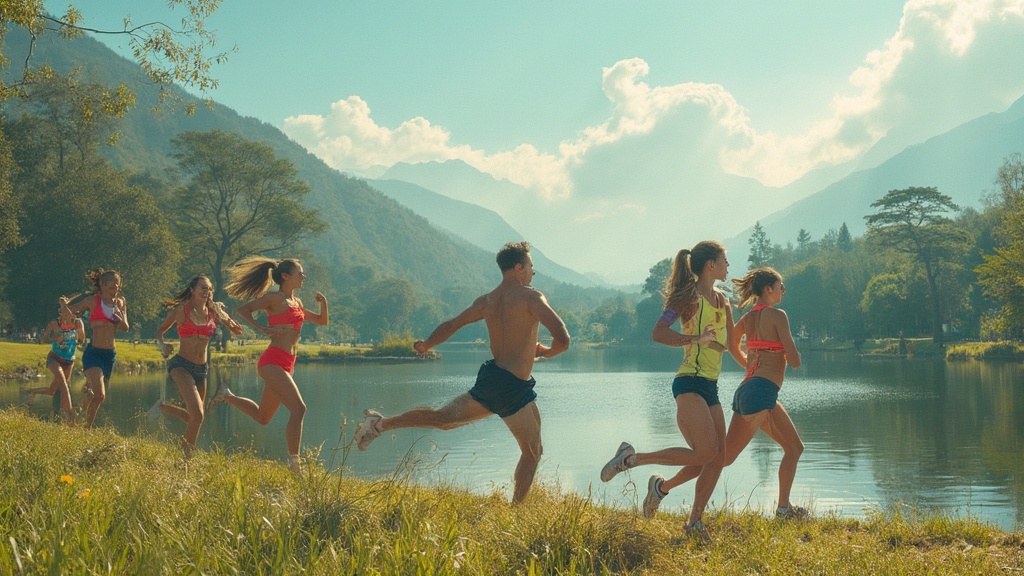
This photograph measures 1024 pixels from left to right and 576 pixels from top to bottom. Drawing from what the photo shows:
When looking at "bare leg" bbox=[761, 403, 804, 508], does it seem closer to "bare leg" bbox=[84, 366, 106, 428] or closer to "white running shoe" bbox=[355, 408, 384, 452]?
"white running shoe" bbox=[355, 408, 384, 452]

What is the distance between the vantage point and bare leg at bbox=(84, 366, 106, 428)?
37.7ft

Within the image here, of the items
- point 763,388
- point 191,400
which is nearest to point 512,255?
point 763,388

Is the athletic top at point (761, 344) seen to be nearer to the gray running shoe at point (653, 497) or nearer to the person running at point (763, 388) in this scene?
the person running at point (763, 388)

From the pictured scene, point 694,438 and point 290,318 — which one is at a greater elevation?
point 290,318

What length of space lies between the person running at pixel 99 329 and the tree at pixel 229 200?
49693mm

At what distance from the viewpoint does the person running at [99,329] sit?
11500mm

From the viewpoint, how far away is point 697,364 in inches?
247

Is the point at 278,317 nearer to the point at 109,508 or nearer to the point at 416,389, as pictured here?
the point at 109,508

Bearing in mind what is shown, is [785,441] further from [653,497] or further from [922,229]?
[922,229]

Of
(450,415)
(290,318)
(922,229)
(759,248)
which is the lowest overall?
(450,415)

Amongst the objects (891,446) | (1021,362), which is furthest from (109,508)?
(1021,362)

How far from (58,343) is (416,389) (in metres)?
23.1

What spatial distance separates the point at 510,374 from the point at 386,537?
2003 millimetres

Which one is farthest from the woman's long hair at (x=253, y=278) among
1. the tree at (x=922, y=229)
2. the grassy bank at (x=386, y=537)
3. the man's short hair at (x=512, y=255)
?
the tree at (x=922, y=229)
